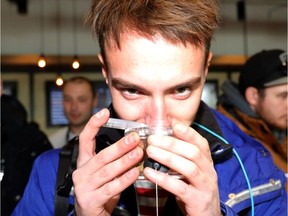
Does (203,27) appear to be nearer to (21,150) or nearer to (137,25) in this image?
(137,25)

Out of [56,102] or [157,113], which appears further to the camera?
[56,102]

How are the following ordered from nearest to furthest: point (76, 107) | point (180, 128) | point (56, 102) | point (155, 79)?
1. point (180, 128)
2. point (155, 79)
3. point (76, 107)
4. point (56, 102)

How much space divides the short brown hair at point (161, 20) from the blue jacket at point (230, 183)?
0.36 meters

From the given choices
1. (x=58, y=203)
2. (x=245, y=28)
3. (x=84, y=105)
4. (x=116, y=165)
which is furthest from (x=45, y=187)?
(x=245, y=28)

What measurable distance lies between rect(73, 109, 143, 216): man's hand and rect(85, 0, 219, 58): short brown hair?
0.25 metres

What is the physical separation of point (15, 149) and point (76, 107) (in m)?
1.51

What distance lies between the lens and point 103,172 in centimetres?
84

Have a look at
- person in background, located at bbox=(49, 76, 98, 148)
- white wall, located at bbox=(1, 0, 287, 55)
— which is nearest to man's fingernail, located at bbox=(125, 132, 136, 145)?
person in background, located at bbox=(49, 76, 98, 148)

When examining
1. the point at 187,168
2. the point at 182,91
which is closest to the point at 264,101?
the point at 182,91

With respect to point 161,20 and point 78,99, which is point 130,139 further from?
point 78,99

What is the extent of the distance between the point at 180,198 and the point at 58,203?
44cm

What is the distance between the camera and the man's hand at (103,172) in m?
0.81

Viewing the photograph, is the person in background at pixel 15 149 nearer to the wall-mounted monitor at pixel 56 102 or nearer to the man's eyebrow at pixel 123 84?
the man's eyebrow at pixel 123 84

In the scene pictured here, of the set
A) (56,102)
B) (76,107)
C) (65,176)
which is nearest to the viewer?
(65,176)
